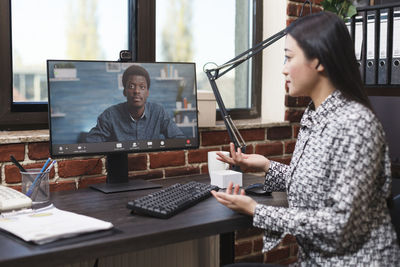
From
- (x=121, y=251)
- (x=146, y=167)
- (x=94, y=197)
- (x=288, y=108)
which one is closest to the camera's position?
(x=121, y=251)

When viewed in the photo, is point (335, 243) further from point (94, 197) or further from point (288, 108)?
point (288, 108)

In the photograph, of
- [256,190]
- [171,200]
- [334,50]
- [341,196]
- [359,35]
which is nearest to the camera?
[341,196]

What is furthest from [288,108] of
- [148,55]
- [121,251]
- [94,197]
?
[121,251]

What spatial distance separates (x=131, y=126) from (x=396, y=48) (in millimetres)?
1223

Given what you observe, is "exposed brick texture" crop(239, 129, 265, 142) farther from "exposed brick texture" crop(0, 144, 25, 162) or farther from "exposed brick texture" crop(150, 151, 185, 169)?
"exposed brick texture" crop(0, 144, 25, 162)

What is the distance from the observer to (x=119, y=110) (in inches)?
67.6

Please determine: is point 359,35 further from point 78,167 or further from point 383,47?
point 78,167

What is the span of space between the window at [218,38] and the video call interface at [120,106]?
0.46 meters

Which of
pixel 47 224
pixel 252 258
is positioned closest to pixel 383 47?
pixel 252 258

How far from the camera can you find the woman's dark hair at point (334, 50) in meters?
1.30

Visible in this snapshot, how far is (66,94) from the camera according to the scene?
163cm

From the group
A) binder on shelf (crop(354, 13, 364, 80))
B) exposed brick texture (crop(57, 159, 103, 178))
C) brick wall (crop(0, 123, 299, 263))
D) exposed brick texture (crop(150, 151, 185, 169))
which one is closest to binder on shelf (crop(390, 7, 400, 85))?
binder on shelf (crop(354, 13, 364, 80))

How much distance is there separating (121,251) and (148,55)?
116cm

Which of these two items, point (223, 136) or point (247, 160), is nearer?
point (247, 160)
